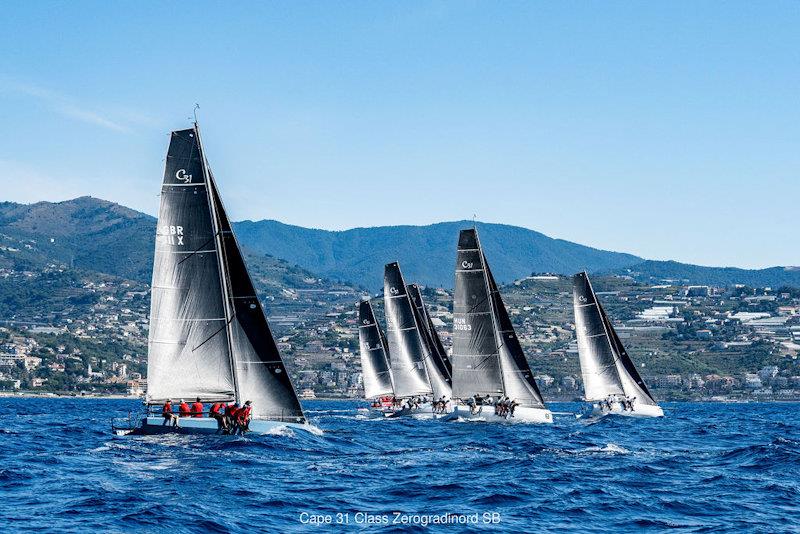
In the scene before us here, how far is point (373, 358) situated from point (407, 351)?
34.0ft

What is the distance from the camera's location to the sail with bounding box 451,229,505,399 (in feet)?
254

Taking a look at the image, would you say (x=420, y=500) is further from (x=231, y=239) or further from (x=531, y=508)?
(x=231, y=239)

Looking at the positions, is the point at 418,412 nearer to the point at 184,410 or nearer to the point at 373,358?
the point at 373,358

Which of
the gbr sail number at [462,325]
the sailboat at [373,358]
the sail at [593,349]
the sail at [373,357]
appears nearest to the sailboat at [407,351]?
the sailboat at [373,358]

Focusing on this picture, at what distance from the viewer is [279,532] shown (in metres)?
30.4

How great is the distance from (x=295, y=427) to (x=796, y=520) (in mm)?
24574

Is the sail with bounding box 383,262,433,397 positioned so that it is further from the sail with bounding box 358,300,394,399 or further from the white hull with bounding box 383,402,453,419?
the sail with bounding box 358,300,394,399

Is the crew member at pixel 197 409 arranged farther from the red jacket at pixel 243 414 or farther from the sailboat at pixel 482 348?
the sailboat at pixel 482 348

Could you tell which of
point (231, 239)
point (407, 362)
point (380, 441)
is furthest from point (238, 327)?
point (407, 362)

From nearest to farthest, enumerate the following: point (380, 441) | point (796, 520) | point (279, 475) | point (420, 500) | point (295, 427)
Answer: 1. point (796, 520)
2. point (420, 500)
3. point (279, 475)
4. point (295, 427)
5. point (380, 441)

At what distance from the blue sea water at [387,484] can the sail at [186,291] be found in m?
3.19

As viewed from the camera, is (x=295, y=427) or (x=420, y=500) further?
(x=295, y=427)

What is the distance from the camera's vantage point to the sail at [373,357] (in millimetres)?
104312

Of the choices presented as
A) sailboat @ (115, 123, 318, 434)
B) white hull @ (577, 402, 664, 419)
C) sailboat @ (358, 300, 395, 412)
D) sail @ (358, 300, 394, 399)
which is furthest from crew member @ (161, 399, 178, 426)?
sail @ (358, 300, 394, 399)
